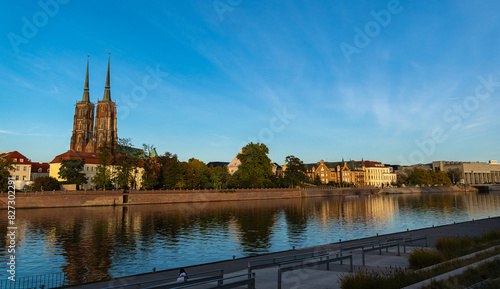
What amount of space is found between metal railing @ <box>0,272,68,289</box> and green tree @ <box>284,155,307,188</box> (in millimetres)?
113958

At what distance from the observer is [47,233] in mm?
39281

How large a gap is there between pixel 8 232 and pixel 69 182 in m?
51.7

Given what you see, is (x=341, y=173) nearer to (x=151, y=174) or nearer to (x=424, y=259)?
(x=151, y=174)

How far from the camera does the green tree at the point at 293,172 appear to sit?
132 meters

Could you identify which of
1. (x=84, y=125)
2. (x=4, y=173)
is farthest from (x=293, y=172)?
(x=84, y=125)

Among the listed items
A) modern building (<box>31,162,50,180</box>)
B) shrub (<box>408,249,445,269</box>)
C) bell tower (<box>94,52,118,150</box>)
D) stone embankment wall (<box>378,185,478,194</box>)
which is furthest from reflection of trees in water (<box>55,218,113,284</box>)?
stone embankment wall (<box>378,185,478,194</box>)

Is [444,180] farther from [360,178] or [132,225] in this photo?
[132,225]

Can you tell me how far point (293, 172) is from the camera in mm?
133375

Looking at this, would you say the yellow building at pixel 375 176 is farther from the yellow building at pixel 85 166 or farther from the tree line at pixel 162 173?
the yellow building at pixel 85 166

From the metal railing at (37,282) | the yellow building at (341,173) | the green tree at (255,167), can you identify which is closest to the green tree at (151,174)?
the green tree at (255,167)

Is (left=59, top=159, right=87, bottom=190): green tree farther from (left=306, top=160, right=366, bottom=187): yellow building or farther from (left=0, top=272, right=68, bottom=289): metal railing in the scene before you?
(left=306, top=160, right=366, bottom=187): yellow building

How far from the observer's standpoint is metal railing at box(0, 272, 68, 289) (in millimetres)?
18891

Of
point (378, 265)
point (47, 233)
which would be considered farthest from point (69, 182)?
point (378, 265)

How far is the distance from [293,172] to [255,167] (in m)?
18.0
